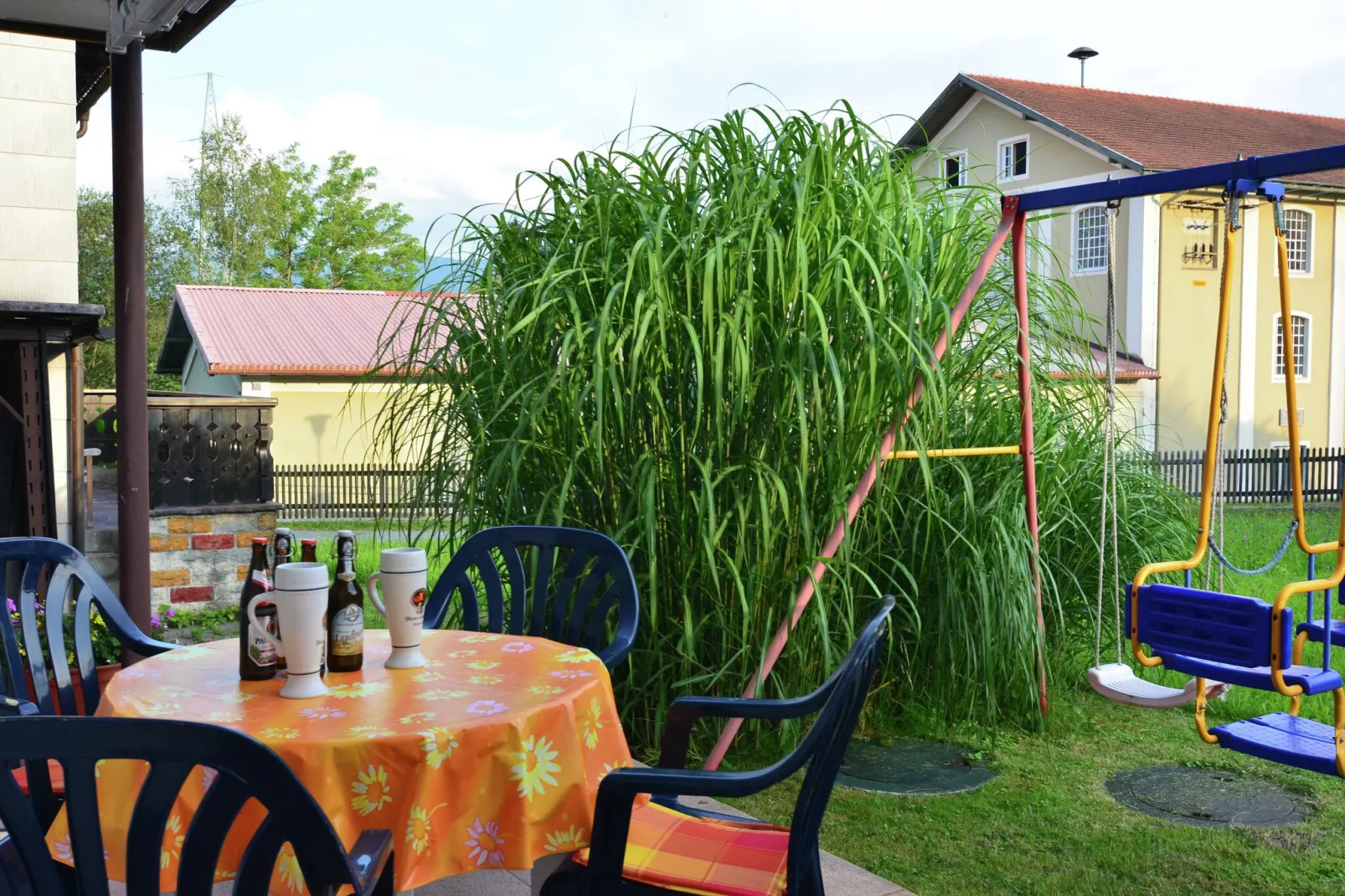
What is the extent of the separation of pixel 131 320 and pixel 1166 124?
24310 mm

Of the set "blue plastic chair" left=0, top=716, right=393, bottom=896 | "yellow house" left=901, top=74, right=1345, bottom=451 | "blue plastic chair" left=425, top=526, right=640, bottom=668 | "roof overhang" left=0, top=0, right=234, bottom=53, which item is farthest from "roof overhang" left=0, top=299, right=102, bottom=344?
"yellow house" left=901, top=74, right=1345, bottom=451

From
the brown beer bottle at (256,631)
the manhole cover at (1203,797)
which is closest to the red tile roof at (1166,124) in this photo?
the manhole cover at (1203,797)

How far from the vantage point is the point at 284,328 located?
2433cm

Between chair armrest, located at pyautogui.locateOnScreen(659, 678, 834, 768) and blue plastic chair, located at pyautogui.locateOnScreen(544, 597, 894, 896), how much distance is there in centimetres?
10

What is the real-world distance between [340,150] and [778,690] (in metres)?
40.7

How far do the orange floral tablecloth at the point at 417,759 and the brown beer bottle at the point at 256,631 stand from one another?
29 millimetres

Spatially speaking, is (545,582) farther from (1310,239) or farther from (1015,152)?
(1310,239)

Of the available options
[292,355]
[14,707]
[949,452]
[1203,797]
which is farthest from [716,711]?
[292,355]

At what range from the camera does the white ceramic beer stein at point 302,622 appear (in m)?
2.04

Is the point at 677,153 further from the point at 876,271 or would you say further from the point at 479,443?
the point at 479,443

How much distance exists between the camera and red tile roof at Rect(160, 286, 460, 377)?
2216 centimetres

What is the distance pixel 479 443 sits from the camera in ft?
13.6

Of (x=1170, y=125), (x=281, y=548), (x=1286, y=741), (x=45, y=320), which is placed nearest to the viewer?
(x=281, y=548)

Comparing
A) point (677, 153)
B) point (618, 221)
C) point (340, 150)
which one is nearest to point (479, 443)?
point (618, 221)
